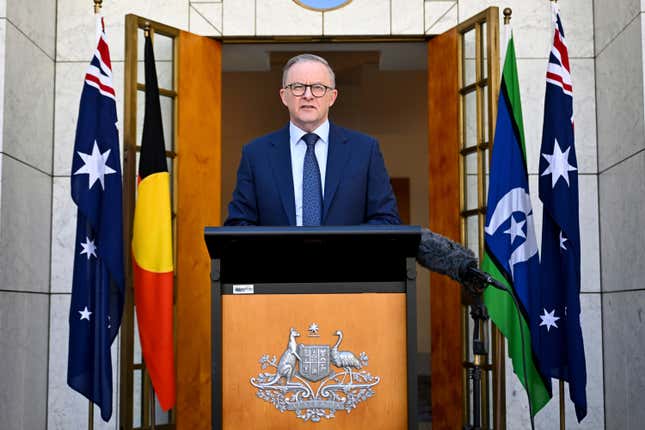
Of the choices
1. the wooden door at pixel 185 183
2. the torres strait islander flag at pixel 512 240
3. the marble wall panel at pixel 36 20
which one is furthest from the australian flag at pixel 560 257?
the marble wall panel at pixel 36 20

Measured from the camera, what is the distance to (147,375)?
4820mm

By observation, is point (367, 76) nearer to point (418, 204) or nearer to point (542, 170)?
point (418, 204)

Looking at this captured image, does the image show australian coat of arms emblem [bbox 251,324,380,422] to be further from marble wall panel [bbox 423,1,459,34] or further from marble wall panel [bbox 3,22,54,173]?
marble wall panel [bbox 423,1,459,34]

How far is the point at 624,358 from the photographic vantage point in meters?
4.72

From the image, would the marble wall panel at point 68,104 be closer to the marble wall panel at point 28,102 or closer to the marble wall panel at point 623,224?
the marble wall panel at point 28,102

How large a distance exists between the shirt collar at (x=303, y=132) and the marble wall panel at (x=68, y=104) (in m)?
2.73

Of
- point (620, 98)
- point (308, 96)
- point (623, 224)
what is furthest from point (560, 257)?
point (308, 96)

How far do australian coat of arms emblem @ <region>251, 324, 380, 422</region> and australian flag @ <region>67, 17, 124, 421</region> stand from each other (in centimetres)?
221

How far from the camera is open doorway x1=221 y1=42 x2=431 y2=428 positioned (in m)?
9.70

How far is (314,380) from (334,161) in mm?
784

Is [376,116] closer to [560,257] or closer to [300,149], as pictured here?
[560,257]

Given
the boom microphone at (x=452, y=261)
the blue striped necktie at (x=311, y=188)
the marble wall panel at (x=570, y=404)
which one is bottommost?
the marble wall panel at (x=570, y=404)

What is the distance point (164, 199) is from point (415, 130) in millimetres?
7164

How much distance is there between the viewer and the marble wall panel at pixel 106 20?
5.24 meters
